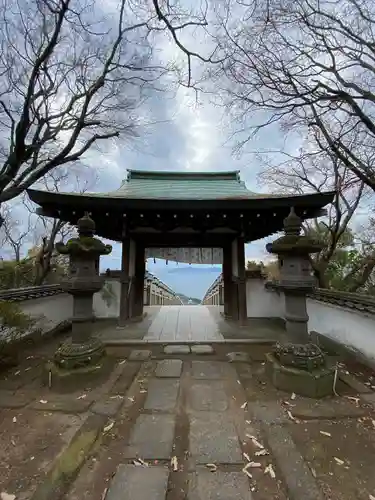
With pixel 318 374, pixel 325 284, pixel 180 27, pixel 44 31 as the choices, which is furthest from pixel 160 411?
pixel 325 284

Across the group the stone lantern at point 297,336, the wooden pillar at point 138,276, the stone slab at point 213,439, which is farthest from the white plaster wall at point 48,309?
the stone lantern at point 297,336

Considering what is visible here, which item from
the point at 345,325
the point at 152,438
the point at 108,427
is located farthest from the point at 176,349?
the point at 345,325

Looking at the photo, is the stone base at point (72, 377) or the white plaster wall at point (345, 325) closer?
the stone base at point (72, 377)

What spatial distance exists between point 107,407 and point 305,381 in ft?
7.96

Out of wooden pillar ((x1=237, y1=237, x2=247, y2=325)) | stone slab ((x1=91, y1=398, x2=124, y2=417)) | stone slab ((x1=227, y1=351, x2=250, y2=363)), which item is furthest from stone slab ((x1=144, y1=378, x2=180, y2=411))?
wooden pillar ((x1=237, y1=237, x2=247, y2=325))

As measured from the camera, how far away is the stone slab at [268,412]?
264 cm

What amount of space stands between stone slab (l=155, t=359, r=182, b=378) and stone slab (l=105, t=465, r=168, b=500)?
1.79 m

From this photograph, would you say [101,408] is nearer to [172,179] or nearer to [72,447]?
[72,447]

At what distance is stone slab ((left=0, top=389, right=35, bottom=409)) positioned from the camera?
2965mm

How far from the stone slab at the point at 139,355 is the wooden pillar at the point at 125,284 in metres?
1.88

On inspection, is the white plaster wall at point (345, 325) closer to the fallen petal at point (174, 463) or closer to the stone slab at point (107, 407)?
the fallen petal at point (174, 463)

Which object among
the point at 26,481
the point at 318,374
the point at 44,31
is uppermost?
the point at 44,31

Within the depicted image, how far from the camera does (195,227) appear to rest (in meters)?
7.05

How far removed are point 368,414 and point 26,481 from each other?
10.8 ft
